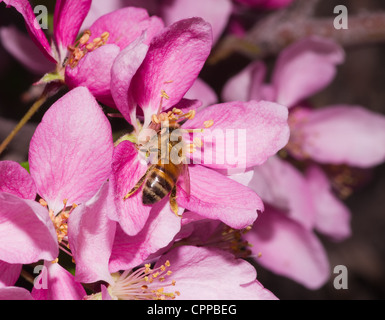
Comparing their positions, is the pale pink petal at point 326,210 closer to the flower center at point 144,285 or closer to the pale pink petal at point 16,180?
the flower center at point 144,285

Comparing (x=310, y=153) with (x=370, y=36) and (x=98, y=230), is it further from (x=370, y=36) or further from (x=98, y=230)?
(x=98, y=230)

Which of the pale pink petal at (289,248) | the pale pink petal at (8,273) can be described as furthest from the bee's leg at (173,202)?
the pale pink petal at (289,248)

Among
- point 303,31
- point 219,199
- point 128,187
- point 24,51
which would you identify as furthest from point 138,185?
point 303,31

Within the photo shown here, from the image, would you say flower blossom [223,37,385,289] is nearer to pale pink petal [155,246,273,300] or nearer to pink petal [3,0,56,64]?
pale pink petal [155,246,273,300]

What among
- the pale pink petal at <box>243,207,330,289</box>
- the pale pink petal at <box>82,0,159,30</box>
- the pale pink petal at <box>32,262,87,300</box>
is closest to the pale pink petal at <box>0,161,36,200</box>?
the pale pink petal at <box>32,262,87,300</box>

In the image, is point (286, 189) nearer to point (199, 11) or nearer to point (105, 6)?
point (199, 11)
